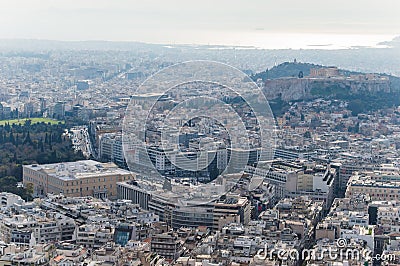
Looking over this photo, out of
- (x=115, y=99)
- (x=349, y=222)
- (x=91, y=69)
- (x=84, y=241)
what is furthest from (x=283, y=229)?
(x=91, y=69)

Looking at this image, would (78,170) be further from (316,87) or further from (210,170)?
(316,87)

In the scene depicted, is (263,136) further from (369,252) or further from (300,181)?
(369,252)

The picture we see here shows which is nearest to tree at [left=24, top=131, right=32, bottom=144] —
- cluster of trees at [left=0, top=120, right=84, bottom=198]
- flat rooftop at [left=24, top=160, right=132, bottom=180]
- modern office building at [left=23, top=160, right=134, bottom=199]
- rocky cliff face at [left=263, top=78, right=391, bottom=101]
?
cluster of trees at [left=0, top=120, right=84, bottom=198]

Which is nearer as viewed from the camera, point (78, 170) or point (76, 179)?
point (76, 179)

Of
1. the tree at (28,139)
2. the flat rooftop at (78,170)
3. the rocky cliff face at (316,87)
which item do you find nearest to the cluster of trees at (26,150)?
the tree at (28,139)

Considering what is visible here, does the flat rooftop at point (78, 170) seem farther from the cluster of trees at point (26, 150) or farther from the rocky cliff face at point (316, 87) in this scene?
the rocky cliff face at point (316, 87)

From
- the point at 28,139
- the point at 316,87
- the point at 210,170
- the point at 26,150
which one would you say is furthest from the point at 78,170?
the point at 316,87
